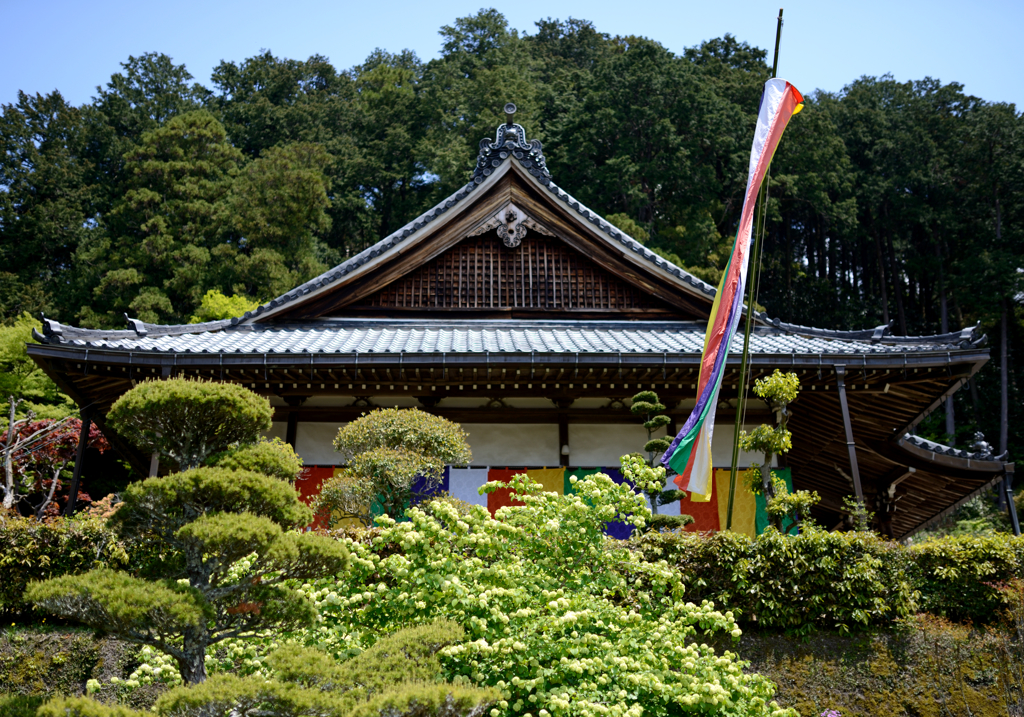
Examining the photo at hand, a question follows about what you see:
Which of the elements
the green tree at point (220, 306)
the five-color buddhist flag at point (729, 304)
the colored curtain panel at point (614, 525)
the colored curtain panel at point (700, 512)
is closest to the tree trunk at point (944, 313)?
the colored curtain panel at point (700, 512)

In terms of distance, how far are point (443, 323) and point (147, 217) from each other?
20.5 metres

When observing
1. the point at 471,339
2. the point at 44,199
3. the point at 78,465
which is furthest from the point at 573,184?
the point at 78,465

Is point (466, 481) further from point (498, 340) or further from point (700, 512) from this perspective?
Answer: point (700, 512)

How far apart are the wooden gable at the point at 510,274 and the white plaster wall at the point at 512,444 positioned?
2163 mm

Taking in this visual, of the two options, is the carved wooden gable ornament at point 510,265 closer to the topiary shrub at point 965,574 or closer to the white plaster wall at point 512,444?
the white plaster wall at point 512,444

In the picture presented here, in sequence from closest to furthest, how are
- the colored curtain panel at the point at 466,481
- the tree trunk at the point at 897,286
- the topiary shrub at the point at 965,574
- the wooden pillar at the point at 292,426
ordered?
the topiary shrub at the point at 965,574 < the colored curtain panel at the point at 466,481 < the wooden pillar at the point at 292,426 < the tree trunk at the point at 897,286

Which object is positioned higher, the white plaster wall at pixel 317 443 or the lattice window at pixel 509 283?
the lattice window at pixel 509 283

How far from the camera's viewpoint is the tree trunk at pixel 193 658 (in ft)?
17.4

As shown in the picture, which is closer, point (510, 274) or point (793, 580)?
point (793, 580)

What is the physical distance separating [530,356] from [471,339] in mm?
1842

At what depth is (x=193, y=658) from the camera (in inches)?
210

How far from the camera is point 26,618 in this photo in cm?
723

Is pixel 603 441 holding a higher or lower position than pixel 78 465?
higher

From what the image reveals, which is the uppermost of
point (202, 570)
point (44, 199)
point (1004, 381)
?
point (44, 199)
